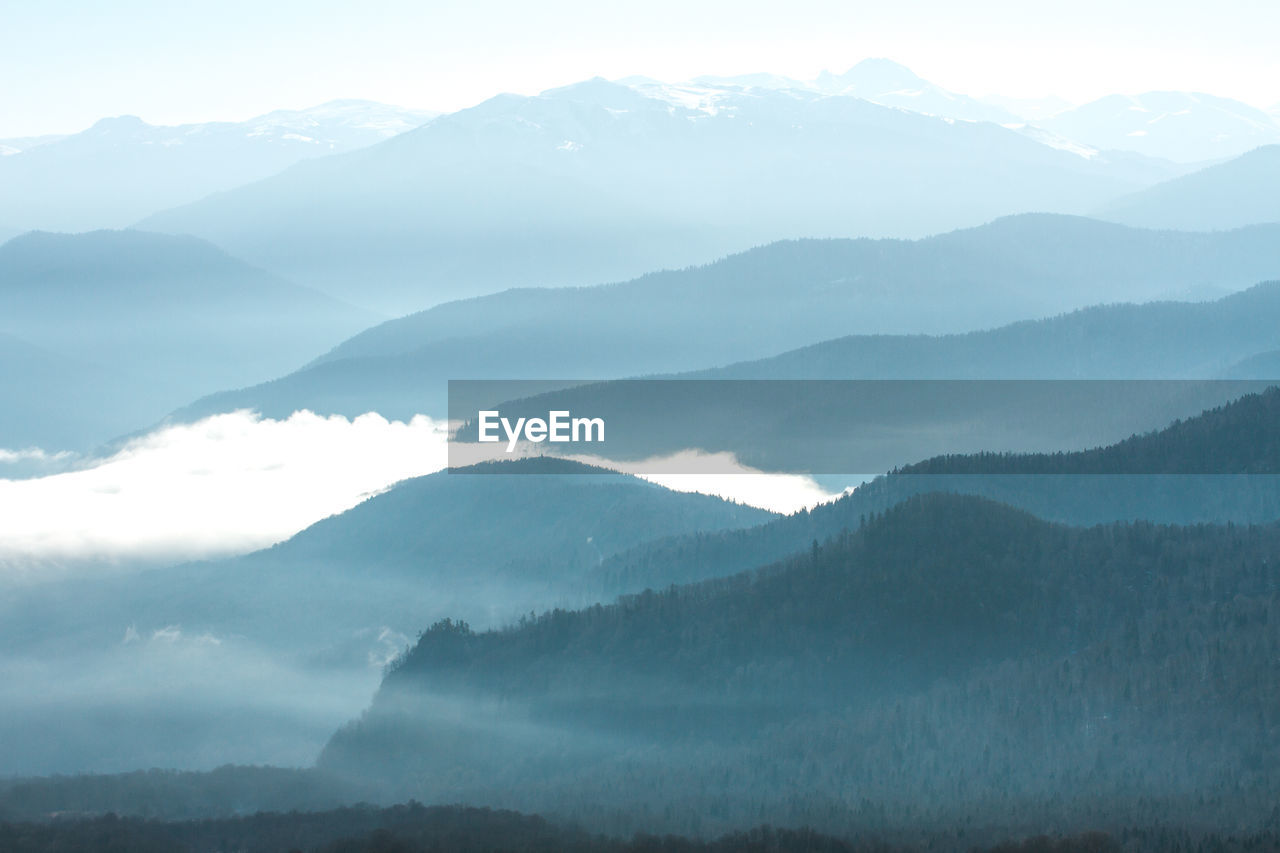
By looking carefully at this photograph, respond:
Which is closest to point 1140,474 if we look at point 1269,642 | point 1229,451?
point 1229,451

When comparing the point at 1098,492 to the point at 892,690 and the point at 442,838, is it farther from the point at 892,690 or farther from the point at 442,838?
the point at 442,838

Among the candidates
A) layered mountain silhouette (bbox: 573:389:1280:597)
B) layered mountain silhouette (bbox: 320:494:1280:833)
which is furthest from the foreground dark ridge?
layered mountain silhouette (bbox: 573:389:1280:597)

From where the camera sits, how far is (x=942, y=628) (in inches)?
5901

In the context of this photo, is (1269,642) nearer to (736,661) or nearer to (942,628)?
(942,628)

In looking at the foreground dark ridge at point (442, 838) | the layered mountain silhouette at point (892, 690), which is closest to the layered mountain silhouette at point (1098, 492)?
the layered mountain silhouette at point (892, 690)

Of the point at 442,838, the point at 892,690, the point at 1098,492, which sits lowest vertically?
the point at 442,838

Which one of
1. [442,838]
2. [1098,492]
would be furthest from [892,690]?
[1098,492]

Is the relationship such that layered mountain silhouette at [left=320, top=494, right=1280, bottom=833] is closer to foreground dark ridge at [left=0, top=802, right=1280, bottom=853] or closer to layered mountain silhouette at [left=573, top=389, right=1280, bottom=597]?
foreground dark ridge at [left=0, top=802, right=1280, bottom=853]

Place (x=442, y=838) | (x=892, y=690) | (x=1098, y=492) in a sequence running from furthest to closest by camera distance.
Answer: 1. (x=1098, y=492)
2. (x=892, y=690)
3. (x=442, y=838)

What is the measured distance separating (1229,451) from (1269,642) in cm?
7336

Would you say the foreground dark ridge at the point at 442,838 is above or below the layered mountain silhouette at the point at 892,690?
below

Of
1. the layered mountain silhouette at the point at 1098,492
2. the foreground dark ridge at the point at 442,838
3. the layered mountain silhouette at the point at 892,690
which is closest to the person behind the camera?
the foreground dark ridge at the point at 442,838

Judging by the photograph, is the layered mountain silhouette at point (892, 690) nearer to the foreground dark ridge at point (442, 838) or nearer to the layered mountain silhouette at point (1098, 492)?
the foreground dark ridge at point (442, 838)

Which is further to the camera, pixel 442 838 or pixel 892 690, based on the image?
pixel 892 690
